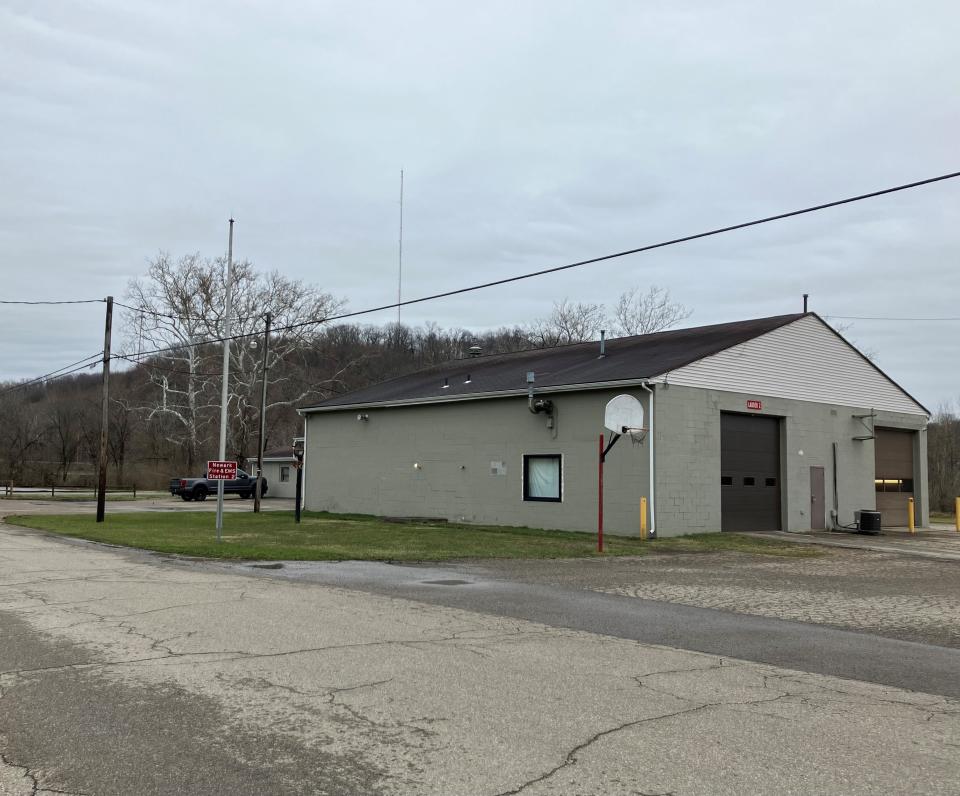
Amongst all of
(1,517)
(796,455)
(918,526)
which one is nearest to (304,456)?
(1,517)

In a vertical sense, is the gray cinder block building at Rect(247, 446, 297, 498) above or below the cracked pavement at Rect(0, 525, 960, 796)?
above

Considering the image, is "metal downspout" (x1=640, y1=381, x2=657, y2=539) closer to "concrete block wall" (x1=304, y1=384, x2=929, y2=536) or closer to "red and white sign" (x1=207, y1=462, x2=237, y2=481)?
"concrete block wall" (x1=304, y1=384, x2=929, y2=536)

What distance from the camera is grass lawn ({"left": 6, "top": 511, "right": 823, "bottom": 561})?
1647cm

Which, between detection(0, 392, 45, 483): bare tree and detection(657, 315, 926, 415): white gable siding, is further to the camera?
detection(0, 392, 45, 483): bare tree

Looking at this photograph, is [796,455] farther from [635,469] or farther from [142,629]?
[142,629]

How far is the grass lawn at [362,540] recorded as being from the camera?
1647cm

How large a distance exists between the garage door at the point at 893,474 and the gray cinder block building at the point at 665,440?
2.7 inches

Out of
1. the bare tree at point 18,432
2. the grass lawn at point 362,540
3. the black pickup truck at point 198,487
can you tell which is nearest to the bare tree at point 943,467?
the grass lawn at point 362,540

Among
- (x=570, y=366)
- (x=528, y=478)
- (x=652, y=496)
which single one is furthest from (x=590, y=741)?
(x=570, y=366)

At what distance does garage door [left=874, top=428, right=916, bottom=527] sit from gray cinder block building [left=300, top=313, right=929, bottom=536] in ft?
0.22

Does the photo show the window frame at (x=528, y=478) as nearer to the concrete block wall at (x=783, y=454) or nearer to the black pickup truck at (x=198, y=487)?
the concrete block wall at (x=783, y=454)

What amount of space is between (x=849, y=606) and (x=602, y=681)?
596cm

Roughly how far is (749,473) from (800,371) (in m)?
3.87

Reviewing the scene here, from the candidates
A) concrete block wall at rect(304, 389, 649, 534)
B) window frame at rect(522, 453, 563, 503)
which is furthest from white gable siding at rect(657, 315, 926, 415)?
window frame at rect(522, 453, 563, 503)
